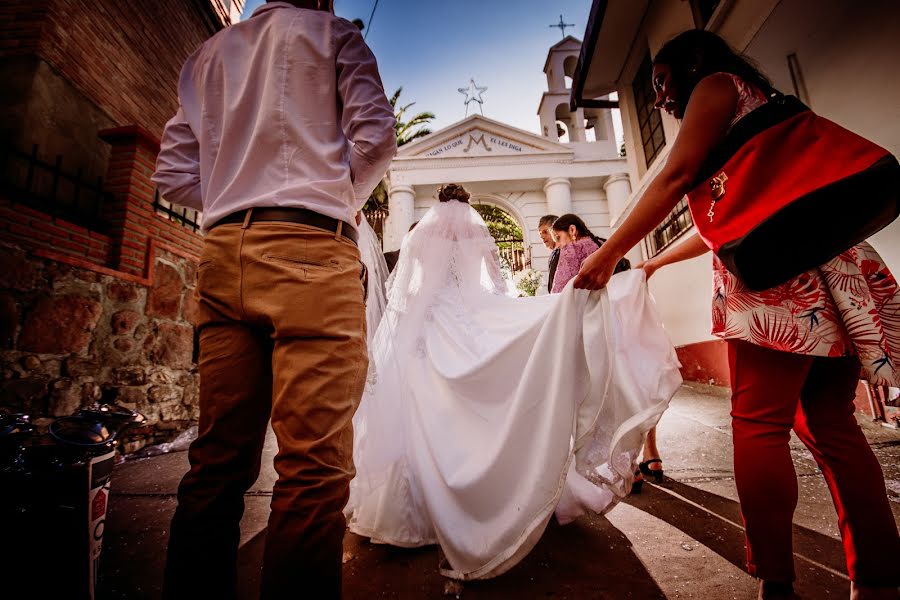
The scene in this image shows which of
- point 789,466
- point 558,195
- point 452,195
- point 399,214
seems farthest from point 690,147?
point 558,195

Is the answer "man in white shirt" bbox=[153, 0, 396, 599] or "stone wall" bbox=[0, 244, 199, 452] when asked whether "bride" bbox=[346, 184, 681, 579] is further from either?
"stone wall" bbox=[0, 244, 199, 452]

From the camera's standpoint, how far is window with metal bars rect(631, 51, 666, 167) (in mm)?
6109

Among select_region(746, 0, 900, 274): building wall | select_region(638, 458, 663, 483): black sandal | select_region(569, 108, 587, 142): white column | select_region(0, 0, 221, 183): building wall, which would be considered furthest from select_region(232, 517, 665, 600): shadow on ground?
select_region(569, 108, 587, 142): white column

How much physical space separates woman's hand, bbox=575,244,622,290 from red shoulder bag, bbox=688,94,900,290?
0.99 ft

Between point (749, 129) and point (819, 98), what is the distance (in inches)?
133

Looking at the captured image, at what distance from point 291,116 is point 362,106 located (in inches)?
Result: 8.6

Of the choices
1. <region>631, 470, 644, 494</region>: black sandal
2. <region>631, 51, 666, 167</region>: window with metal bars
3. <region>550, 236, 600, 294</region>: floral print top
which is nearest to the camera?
<region>631, 470, 644, 494</region>: black sandal

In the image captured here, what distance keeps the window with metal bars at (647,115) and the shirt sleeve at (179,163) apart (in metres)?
6.33

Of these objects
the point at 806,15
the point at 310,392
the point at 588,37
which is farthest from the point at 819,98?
the point at 310,392

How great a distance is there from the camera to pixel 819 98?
10.6 ft

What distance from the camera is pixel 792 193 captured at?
0.97m

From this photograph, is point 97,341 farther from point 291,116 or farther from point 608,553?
point 608,553

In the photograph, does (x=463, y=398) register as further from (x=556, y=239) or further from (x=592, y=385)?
(x=556, y=239)

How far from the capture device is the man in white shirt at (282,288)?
3.05ft
